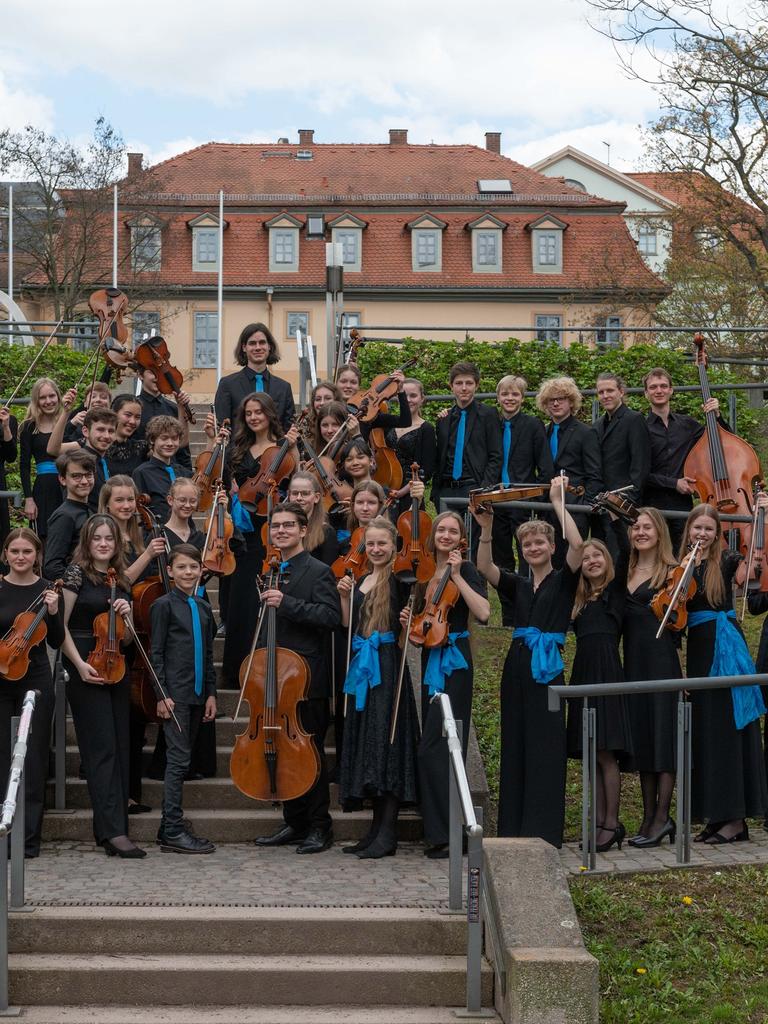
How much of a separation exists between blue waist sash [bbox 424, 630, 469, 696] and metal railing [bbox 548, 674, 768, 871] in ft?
2.04

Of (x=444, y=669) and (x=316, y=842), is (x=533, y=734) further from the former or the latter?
(x=316, y=842)

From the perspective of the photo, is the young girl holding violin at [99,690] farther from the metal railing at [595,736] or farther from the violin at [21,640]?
the metal railing at [595,736]

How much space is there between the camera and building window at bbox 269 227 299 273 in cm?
4228

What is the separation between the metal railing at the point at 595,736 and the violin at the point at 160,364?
414 cm

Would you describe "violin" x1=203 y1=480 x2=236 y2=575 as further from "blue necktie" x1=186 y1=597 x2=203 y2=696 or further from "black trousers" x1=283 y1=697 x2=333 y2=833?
"black trousers" x1=283 y1=697 x2=333 y2=833

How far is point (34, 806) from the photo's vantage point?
7.77 metres

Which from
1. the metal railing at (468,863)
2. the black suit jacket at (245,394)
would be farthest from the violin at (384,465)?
the metal railing at (468,863)

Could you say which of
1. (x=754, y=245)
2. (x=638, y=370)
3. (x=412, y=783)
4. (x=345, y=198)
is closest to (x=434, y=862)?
(x=412, y=783)

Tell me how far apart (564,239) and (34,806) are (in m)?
36.2

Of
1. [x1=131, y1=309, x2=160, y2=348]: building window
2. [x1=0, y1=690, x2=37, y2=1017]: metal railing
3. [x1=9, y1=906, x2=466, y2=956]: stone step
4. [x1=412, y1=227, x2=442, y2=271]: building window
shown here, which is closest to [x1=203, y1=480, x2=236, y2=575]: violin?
[x1=0, y1=690, x2=37, y2=1017]: metal railing

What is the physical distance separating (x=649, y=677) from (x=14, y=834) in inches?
138

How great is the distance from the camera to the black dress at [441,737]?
7773 mm

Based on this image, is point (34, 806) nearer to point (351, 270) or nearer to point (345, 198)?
point (351, 270)

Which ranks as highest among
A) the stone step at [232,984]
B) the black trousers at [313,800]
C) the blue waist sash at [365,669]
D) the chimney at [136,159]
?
the chimney at [136,159]
